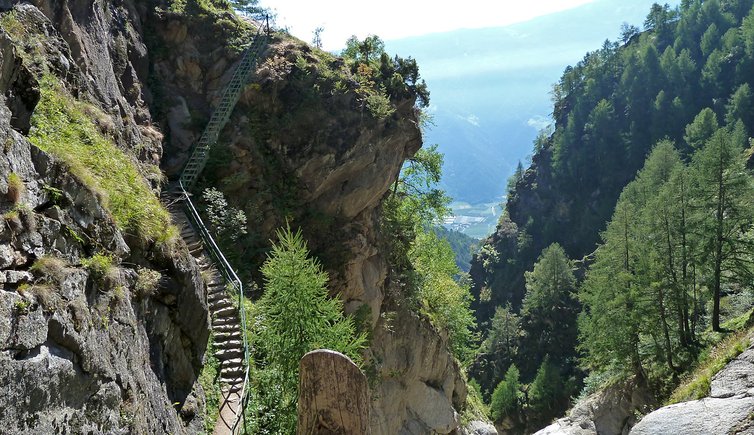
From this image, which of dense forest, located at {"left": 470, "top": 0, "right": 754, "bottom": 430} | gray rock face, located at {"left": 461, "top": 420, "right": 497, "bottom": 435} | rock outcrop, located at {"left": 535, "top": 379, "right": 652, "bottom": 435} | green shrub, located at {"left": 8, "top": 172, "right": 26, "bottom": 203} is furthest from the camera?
gray rock face, located at {"left": 461, "top": 420, "right": 497, "bottom": 435}

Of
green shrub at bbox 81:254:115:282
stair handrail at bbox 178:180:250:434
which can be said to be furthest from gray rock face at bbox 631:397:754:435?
green shrub at bbox 81:254:115:282

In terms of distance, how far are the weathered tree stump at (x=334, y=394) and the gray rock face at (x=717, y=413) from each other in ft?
44.7

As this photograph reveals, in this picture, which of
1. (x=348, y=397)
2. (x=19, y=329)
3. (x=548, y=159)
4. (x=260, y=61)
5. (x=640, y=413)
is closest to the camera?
(x=348, y=397)

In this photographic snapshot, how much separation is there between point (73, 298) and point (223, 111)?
48.6 feet

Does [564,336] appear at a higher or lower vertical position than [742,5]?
lower

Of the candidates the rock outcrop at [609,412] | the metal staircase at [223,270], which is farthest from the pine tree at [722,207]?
the metal staircase at [223,270]

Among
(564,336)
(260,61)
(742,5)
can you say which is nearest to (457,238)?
(742,5)

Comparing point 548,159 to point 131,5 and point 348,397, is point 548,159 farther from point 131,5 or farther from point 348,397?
point 348,397

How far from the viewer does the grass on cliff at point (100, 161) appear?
9.83 m

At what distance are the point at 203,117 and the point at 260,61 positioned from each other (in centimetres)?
332

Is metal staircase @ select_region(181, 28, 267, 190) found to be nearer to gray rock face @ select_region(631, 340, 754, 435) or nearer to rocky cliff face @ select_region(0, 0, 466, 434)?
rocky cliff face @ select_region(0, 0, 466, 434)

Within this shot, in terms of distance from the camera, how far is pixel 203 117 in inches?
827

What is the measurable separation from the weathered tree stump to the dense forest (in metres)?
29.1

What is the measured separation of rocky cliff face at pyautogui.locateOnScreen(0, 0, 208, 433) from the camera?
604 cm
